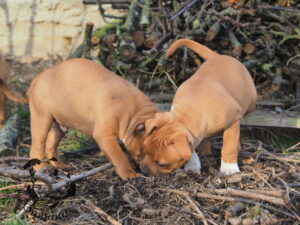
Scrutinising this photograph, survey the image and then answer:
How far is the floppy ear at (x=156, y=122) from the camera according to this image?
429 centimetres

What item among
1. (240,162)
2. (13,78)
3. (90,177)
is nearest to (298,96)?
(240,162)

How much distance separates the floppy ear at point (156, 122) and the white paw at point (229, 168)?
789mm

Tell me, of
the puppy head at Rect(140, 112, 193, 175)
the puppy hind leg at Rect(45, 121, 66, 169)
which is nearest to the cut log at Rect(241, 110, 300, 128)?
the puppy head at Rect(140, 112, 193, 175)

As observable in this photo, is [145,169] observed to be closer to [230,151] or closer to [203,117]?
[203,117]

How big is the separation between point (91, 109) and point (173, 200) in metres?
1.41

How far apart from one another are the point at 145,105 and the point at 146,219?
1394 millimetres

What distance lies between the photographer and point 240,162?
5.03 m

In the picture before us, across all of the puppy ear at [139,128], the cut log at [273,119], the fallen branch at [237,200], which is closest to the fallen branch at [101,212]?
the fallen branch at [237,200]

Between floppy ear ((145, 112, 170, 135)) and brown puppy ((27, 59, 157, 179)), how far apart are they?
0.16 metres

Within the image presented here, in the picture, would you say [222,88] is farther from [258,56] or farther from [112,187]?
[258,56]

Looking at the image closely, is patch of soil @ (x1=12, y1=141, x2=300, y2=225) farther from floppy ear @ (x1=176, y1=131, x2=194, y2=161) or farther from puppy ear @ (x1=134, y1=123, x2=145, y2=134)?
puppy ear @ (x1=134, y1=123, x2=145, y2=134)

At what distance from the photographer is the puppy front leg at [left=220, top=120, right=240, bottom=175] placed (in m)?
4.69

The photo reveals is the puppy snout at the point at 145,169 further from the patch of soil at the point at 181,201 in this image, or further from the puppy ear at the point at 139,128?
the puppy ear at the point at 139,128

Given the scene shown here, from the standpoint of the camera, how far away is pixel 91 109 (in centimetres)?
488
